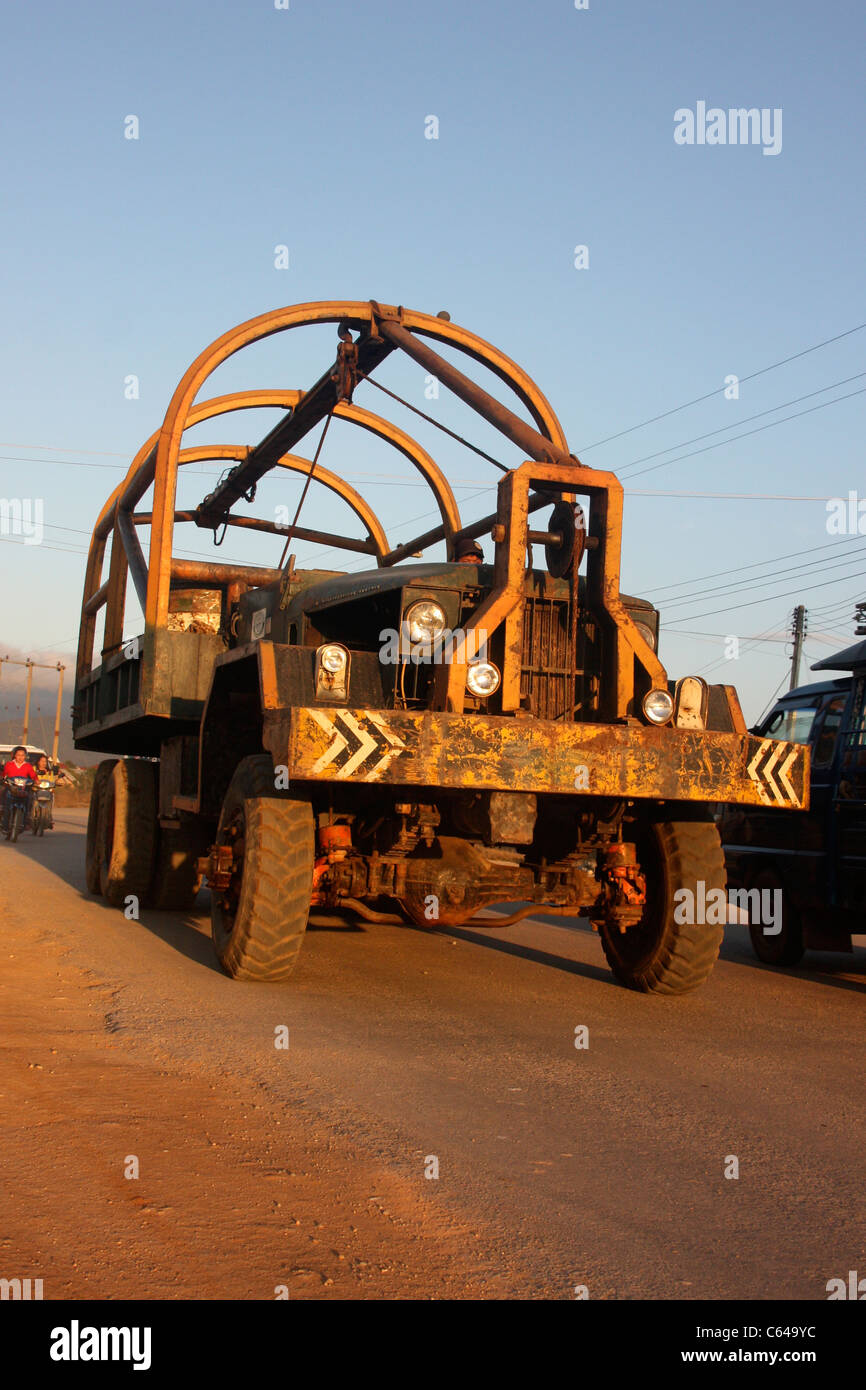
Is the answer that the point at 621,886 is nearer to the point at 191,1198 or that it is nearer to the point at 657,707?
the point at 657,707

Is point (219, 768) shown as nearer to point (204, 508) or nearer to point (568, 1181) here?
point (204, 508)

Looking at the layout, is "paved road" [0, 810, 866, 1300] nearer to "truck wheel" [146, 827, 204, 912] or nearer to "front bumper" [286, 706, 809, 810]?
"front bumper" [286, 706, 809, 810]

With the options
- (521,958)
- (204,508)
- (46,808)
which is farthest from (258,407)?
(46,808)

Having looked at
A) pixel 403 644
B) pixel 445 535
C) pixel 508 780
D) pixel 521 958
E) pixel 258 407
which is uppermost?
pixel 258 407

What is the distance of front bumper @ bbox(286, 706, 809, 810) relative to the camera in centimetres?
578

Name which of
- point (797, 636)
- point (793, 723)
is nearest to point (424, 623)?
point (793, 723)

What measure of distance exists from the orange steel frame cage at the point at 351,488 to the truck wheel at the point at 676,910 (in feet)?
3.31

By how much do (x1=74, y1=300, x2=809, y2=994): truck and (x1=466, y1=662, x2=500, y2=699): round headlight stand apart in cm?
1

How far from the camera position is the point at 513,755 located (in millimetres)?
5953

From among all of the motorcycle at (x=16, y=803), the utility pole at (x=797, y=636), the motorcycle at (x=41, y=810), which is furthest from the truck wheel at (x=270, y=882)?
the utility pole at (x=797, y=636)

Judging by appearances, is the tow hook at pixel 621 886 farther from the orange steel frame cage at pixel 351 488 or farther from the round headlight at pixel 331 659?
the round headlight at pixel 331 659

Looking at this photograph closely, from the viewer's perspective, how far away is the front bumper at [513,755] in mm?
5777

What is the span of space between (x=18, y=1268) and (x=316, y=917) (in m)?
7.91
